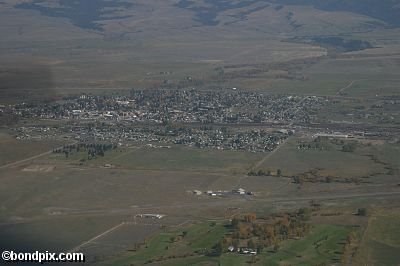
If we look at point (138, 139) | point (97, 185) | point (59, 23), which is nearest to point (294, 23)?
point (59, 23)

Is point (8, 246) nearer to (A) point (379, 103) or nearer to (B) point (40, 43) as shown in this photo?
(A) point (379, 103)

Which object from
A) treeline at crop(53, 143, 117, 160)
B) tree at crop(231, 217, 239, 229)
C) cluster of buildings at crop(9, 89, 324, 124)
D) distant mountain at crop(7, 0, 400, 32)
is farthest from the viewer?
distant mountain at crop(7, 0, 400, 32)

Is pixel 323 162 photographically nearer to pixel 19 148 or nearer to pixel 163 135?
pixel 163 135

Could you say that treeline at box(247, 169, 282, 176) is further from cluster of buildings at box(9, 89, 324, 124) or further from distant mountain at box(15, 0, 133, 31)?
distant mountain at box(15, 0, 133, 31)

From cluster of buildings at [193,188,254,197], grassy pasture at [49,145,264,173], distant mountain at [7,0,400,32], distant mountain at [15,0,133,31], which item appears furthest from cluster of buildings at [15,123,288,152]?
distant mountain at [15,0,133,31]

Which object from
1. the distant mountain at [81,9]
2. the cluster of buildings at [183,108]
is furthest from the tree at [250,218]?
the distant mountain at [81,9]

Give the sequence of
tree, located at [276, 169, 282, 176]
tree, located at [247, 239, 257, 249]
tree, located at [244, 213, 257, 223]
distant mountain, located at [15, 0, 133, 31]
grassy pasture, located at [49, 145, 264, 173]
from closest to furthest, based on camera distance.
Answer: tree, located at [247, 239, 257, 249]
tree, located at [244, 213, 257, 223]
tree, located at [276, 169, 282, 176]
grassy pasture, located at [49, 145, 264, 173]
distant mountain, located at [15, 0, 133, 31]

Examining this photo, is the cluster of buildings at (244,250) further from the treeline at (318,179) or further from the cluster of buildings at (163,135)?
the cluster of buildings at (163,135)

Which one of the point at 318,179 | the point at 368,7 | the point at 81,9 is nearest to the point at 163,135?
the point at 318,179
